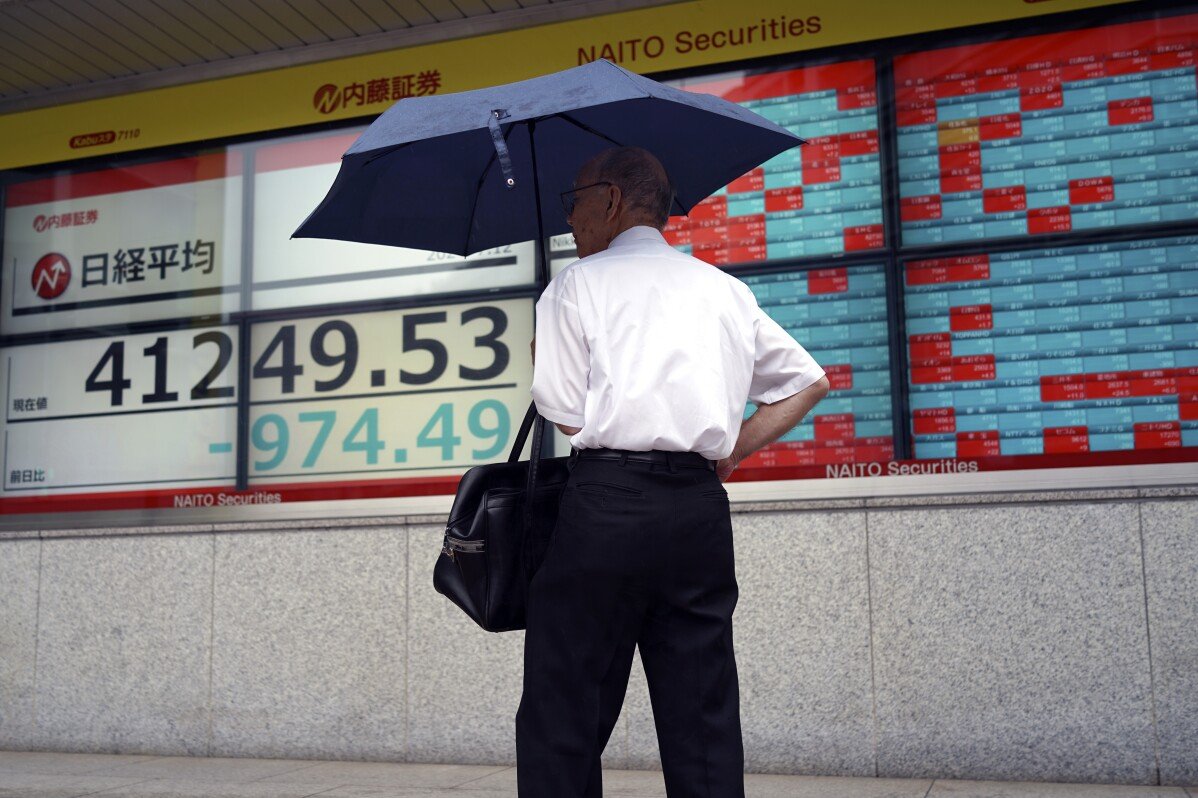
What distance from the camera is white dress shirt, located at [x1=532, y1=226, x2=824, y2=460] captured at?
2590 mm

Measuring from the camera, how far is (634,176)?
288 cm

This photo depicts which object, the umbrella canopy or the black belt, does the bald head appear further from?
the black belt

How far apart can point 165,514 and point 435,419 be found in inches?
63.4

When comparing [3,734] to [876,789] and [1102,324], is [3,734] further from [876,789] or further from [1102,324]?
[1102,324]

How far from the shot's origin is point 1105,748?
16.4 ft

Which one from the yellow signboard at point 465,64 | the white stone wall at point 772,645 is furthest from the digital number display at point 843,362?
the yellow signboard at point 465,64

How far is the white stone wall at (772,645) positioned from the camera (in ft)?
16.5

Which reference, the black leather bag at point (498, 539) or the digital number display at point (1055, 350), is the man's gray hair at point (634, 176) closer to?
the black leather bag at point (498, 539)

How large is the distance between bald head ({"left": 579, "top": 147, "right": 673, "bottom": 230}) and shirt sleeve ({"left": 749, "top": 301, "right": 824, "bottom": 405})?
35 cm

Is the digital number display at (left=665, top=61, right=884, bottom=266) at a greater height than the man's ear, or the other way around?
the digital number display at (left=665, top=61, right=884, bottom=266)

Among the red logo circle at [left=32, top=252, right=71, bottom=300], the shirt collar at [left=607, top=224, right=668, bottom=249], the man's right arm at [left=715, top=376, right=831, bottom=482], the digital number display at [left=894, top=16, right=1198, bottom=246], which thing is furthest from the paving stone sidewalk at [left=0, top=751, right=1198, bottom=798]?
the shirt collar at [left=607, top=224, right=668, bottom=249]

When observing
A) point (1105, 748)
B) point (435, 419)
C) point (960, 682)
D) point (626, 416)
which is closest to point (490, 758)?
point (435, 419)

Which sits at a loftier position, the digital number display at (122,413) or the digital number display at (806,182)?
the digital number display at (806,182)

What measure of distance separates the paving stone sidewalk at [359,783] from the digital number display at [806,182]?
2.41 metres
